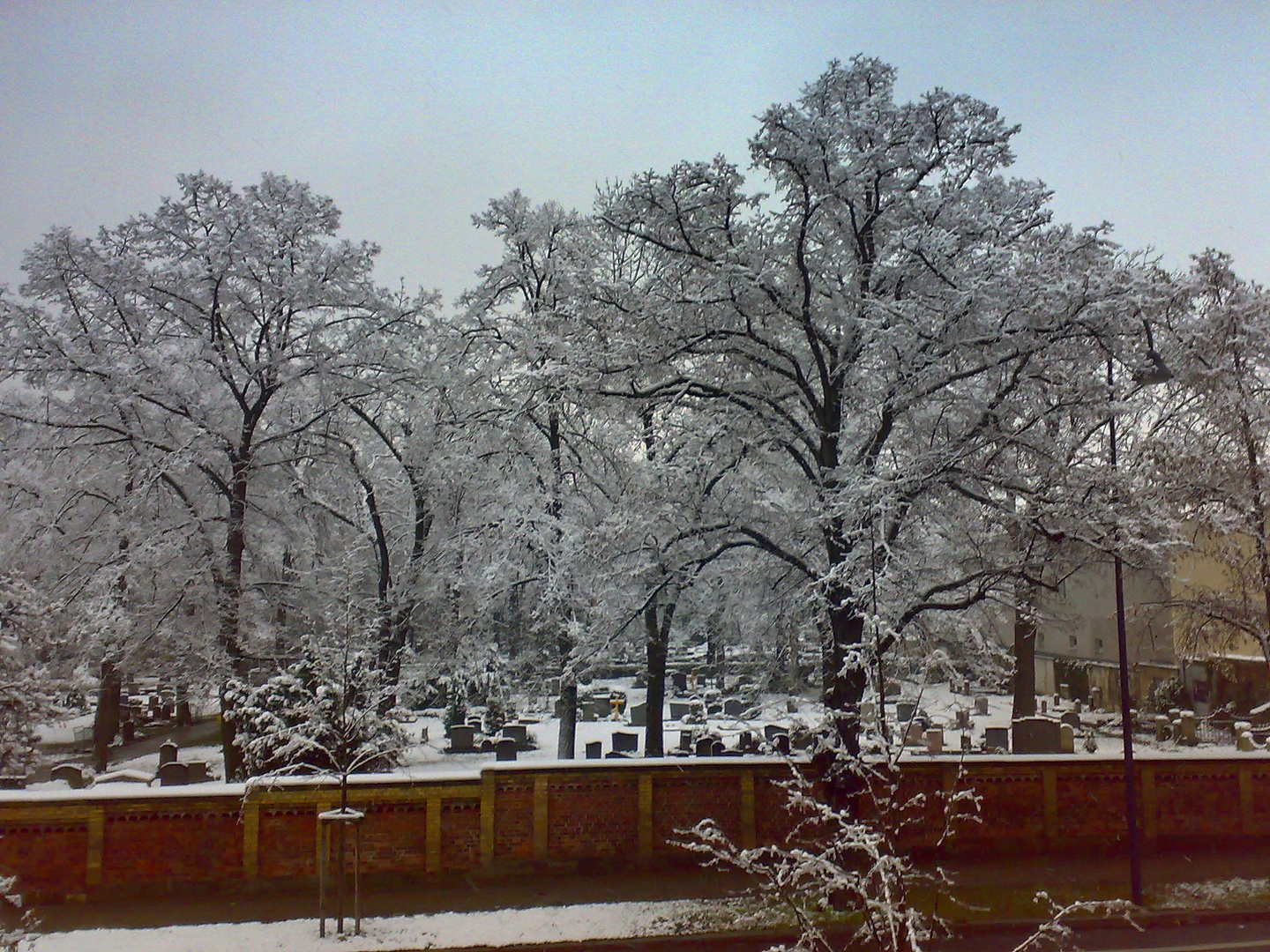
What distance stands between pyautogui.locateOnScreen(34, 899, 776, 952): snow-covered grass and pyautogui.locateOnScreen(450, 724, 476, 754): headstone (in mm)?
13215

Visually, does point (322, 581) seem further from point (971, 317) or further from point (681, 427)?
point (971, 317)

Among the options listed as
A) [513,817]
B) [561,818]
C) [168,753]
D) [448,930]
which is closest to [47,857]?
[448,930]

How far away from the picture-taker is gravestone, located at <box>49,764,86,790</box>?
20.4 meters

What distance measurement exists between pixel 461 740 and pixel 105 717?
10.3 metres

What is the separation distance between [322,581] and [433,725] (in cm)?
997

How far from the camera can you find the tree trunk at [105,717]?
80.0 ft

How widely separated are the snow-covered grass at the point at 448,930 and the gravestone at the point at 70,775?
11332mm

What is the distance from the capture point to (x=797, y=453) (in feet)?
44.6

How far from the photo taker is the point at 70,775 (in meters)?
20.6

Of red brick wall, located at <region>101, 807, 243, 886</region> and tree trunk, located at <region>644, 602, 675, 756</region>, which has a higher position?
tree trunk, located at <region>644, 602, 675, 756</region>

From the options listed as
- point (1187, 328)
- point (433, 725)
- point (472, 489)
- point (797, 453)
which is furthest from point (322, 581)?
point (1187, 328)

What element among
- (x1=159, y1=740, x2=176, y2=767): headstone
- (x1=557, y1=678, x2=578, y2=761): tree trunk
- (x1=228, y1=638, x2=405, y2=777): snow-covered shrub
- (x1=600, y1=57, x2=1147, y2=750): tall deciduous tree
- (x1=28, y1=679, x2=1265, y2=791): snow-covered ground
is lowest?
(x1=28, y1=679, x2=1265, y2=791): snow-covered ground

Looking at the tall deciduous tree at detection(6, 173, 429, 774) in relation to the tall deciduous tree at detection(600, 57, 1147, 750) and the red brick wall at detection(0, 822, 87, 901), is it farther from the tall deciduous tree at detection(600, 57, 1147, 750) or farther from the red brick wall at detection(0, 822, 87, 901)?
the tall deciduous tree at detection(600, 57, 1147, 750)

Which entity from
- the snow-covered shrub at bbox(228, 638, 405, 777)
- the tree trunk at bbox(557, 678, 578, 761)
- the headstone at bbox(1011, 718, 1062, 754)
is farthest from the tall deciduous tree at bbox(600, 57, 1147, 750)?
the headstone at bbox(1011, 718, 1062, 754)
